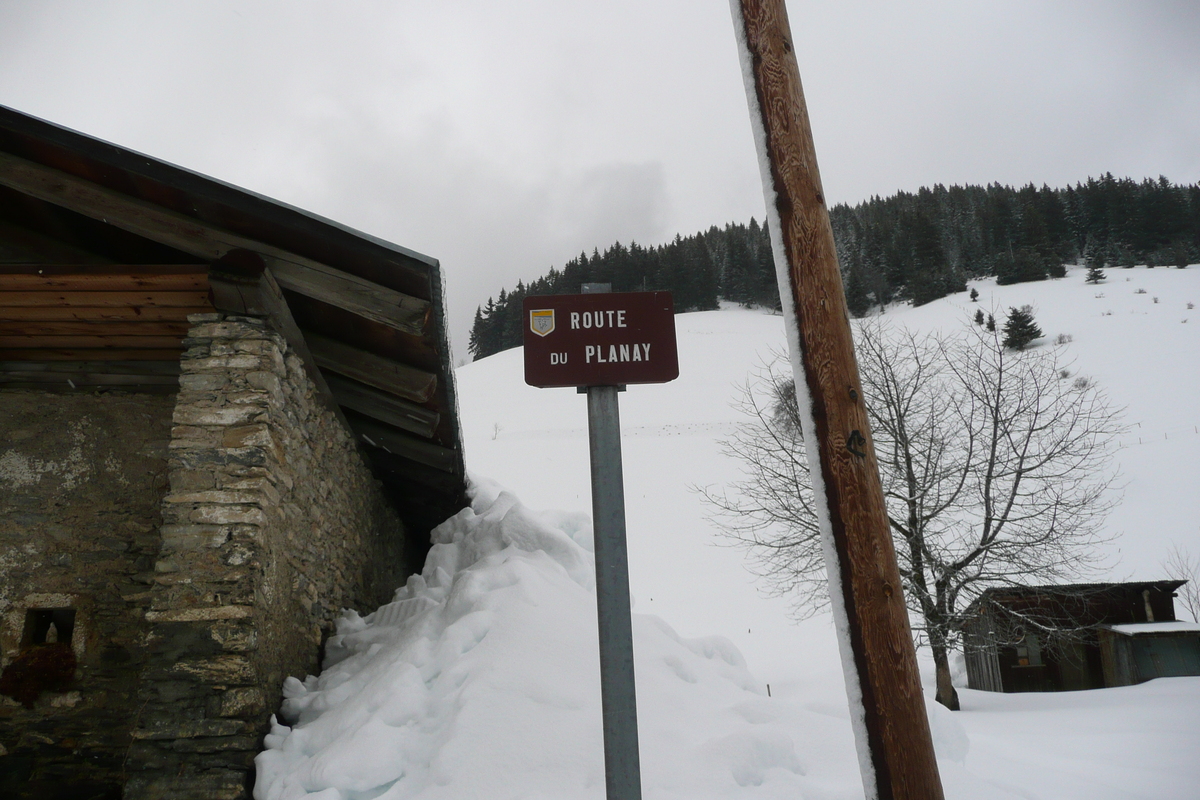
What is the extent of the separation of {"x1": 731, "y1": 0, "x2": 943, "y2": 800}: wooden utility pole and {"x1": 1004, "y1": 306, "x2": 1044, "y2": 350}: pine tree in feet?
123

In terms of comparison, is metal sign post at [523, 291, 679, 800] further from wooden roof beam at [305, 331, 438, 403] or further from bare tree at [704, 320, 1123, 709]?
bare tree at [704, 320, 1123, 709]

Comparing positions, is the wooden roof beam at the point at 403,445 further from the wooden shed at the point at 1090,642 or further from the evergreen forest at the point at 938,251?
the evergreen forest at the point at 938,251

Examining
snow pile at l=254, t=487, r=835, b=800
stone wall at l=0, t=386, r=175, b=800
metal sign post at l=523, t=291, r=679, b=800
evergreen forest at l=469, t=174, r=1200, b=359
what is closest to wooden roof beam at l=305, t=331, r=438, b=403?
stone wall at l=0, t=386, r=175, b=800

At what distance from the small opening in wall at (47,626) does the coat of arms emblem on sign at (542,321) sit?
13.3ft

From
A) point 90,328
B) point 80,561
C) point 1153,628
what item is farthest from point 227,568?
point 1153,628

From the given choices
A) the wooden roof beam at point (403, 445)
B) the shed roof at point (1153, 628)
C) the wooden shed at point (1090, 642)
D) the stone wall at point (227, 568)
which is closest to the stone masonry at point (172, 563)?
the stone wall at point (227, 568)

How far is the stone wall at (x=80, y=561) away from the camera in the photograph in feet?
13.2

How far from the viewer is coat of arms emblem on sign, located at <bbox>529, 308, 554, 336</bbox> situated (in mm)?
2158

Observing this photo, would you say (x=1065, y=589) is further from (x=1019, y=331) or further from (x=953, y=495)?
(x=1019, y=331)

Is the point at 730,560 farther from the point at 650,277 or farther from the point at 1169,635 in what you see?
the point at 650,277

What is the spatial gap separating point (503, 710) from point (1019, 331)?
3963 cm

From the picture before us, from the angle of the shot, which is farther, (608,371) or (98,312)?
(98,312)

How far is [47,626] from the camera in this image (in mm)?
4277

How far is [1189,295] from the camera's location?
129ft
